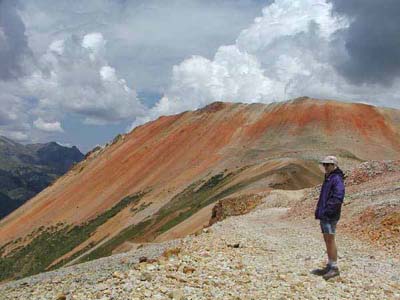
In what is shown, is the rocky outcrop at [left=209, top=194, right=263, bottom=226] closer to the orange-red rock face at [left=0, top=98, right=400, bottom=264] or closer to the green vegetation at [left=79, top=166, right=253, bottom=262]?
the green vegetation at [left=79, top=166, right=253, bottom=262]

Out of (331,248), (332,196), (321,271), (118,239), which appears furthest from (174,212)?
(332,196)

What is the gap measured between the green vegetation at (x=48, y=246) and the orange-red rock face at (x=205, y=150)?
9.01ft

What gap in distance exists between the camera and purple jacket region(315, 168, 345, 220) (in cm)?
1305

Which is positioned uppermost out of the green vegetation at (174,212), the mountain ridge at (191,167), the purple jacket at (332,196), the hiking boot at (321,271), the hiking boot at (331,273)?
the mountain ridge at (191,167)

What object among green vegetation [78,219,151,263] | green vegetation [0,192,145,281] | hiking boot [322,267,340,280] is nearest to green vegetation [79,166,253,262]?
green vegetation [78,219,151,263]

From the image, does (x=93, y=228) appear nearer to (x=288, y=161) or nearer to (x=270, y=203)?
(x=288, y=161)

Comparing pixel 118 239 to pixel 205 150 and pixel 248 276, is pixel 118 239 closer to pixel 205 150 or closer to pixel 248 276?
pixel 205 150

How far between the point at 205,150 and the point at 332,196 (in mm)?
68381

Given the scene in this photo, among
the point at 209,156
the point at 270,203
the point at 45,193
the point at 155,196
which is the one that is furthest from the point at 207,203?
the point at 45,193

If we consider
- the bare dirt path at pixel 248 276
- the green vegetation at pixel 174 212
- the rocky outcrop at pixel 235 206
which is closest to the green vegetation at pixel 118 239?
the green vegetation at pixel 174 212

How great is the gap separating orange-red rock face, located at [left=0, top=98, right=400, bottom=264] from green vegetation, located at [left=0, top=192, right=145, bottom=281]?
2.75 metres

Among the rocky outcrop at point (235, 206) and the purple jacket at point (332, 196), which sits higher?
the rocky outcrop at point (235, 206)

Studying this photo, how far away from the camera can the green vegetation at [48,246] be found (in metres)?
61.6

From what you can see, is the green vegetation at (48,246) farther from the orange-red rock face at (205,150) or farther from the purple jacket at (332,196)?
the purple jacket at (332,196)
